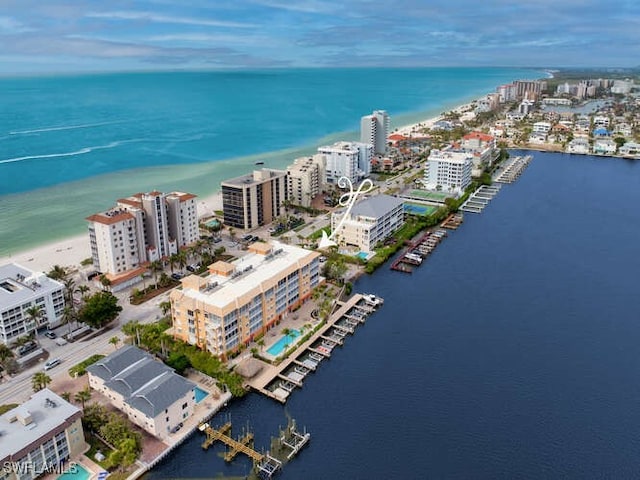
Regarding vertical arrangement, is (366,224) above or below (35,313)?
above

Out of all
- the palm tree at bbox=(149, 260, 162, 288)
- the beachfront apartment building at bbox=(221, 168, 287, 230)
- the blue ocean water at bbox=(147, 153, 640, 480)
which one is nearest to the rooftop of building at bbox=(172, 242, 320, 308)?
the blue ocean water at bbox=(147, 153, 640, 480)

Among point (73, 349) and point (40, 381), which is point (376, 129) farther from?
point (40, 381)

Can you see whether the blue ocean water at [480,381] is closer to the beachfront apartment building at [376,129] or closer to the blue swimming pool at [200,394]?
the blue swimming pool at [200,394]

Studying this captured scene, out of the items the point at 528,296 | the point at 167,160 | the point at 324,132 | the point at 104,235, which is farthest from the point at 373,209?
the point at 324,132

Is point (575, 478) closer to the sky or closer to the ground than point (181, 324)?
closer to the ground

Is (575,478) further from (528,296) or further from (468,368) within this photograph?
(528,296)

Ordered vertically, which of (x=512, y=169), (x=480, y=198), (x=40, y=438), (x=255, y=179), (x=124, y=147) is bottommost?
(x=40, y=438)

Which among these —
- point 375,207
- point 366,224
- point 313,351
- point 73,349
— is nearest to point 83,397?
point 73,349
